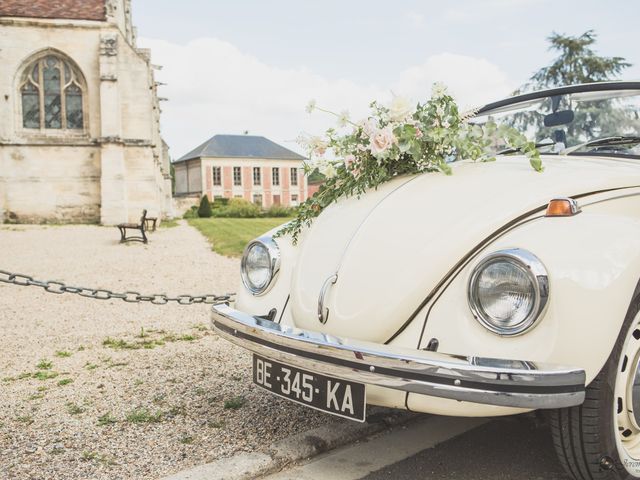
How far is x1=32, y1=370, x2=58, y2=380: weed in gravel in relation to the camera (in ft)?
13.7

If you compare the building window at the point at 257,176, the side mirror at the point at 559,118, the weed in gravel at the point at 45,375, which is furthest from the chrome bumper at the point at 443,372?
the building window at the point at 257,176

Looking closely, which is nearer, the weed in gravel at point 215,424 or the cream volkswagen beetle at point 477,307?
the cream volkswagen beetle at point 477,307

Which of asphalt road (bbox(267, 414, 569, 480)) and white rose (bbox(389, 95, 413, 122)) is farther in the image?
white rose (bbox(389, 95, 413, 122))

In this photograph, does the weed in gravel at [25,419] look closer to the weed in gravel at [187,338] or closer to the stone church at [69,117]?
the weed in gravel at [187,338]

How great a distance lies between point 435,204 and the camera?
2621mm

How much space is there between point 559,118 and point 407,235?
1880 millimetres

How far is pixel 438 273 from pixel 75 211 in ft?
78.0

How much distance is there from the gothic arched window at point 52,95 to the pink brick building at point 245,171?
36142 mm

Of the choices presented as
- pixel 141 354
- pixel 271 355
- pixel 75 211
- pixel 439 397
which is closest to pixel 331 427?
pixel 271 355

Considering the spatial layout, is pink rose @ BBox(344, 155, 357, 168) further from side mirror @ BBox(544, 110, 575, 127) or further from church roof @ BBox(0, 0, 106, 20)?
church roof @ BBox(0, 0, 106, 20)

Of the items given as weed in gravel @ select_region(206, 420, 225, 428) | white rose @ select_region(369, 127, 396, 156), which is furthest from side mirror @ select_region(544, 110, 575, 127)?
weed in gravel @ select_region(206, 420, 225, 428)

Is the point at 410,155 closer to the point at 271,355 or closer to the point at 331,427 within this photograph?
the point at 271,355

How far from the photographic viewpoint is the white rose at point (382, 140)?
9.74 feet

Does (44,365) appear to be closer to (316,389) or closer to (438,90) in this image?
(316,389)
